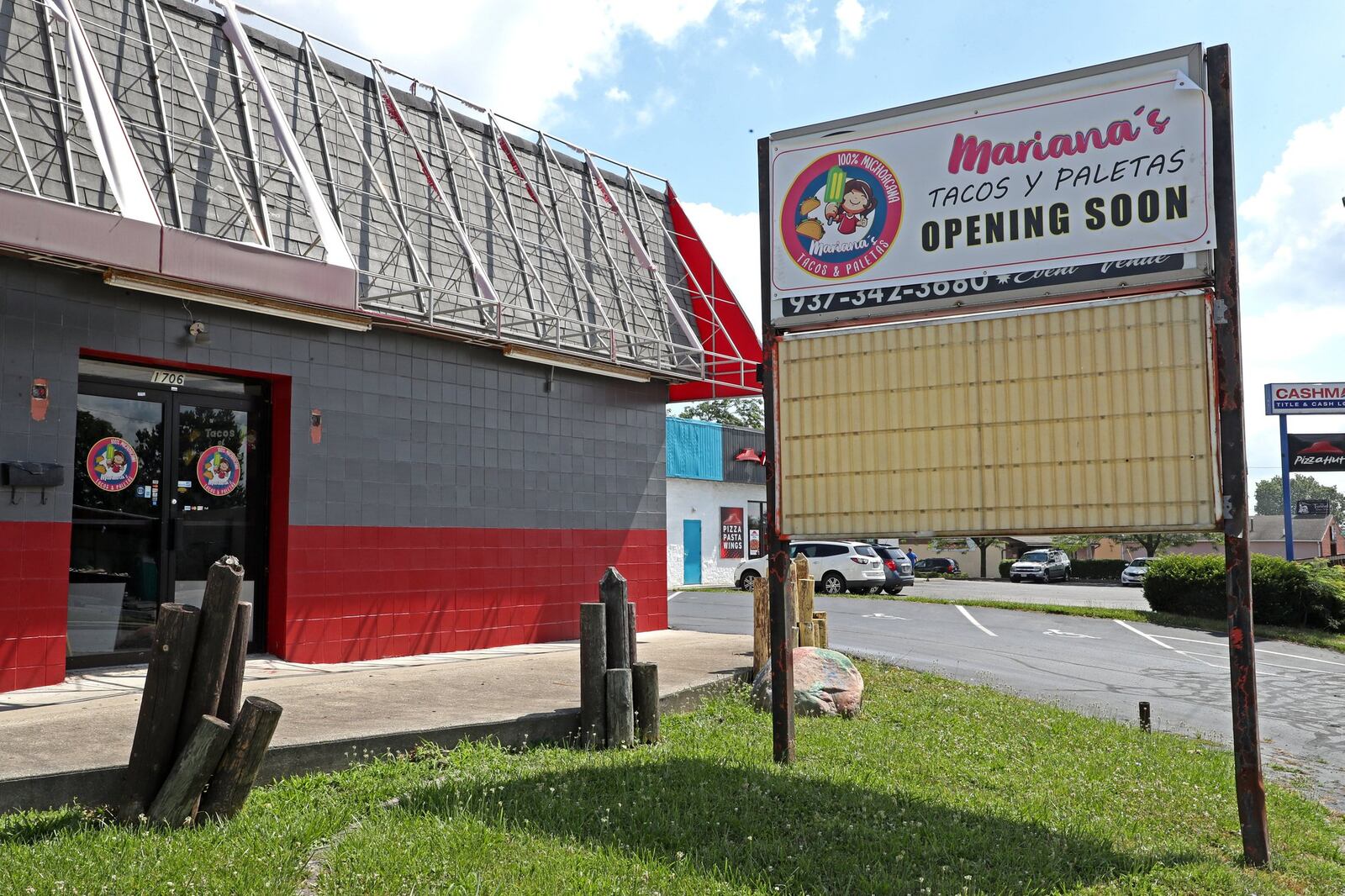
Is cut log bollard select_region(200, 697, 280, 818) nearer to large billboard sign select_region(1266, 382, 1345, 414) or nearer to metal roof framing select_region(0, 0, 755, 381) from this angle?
metal roof framing select_region(0, 0, 755, 381)

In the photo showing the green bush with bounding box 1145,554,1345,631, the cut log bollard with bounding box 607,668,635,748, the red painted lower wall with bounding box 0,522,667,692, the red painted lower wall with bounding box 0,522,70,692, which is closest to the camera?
the cut log bollard with bounding box 607,668,635,748

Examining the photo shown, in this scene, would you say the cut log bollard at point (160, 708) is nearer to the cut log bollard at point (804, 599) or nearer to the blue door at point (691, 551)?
the cut log bollard at point (804, 599)

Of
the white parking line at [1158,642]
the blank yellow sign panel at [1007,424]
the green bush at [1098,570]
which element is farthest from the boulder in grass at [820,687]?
the green bush at [1098,570]

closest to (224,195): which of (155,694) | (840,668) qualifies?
(155,694)

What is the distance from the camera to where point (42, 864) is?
4.78 meters

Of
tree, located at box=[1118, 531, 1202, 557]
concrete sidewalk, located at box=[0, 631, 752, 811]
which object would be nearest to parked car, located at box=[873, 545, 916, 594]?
concrete sidewalk, located at box=[0, 631, 752, 811]

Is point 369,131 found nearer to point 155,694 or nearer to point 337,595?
point 337,595

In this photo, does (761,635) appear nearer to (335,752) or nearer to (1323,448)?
(335,752)

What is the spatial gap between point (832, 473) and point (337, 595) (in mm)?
6605

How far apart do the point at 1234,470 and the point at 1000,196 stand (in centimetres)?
237

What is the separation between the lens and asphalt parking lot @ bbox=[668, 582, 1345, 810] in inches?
439

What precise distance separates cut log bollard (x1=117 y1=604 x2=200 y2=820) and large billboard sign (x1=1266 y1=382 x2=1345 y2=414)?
29418 mm

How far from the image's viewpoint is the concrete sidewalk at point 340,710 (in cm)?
596

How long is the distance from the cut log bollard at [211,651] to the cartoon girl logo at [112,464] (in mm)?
5572
